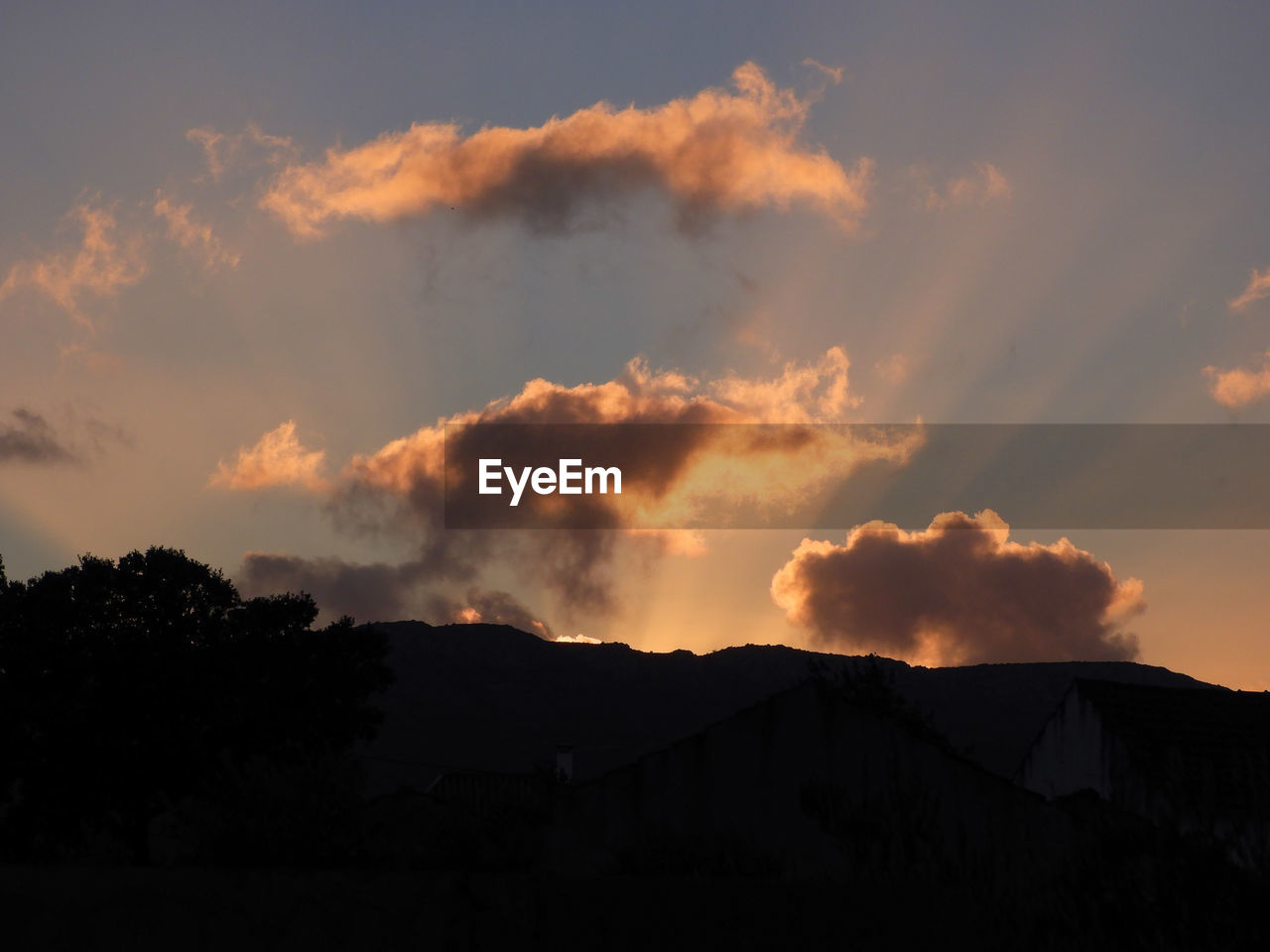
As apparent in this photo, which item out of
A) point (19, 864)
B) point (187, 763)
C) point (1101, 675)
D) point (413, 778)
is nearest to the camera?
point (19, 864)

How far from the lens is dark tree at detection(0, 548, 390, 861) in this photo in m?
42.4

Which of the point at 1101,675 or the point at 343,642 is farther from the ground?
the point at 1101,675

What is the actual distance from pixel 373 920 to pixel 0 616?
39.4m

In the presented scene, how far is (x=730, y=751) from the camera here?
24828 mm

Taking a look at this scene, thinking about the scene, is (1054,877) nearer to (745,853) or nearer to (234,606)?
(745,853)

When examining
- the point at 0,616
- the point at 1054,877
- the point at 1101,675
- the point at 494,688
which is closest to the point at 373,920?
the point at 1054,877

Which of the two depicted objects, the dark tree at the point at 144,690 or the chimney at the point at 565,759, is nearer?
the dark tree at the point at 144,690

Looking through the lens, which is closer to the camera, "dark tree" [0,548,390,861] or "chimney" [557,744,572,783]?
"dark tree" [0,548,390,861]

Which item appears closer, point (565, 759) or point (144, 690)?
point (144, 690)

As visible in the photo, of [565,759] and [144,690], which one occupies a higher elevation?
[144,690]

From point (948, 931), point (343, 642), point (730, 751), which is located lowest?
point (948, 931)

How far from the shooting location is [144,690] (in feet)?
143

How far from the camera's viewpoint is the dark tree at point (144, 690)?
4244 centimetres

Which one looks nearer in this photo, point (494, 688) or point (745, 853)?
point (745, 853)
